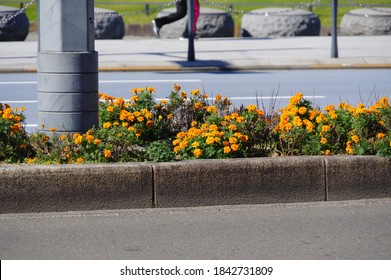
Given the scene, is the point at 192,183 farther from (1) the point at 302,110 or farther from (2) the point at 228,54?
(2) the point at 228,54

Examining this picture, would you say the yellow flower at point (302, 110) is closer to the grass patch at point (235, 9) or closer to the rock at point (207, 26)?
the rock at point (207, 26)

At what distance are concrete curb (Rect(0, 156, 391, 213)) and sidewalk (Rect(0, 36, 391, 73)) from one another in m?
11.9

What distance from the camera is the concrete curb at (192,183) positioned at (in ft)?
24.8

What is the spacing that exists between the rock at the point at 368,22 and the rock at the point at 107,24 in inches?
254

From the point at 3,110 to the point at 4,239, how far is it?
238cm

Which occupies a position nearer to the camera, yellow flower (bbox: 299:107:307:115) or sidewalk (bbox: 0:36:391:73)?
yellow flower (bbox: 299:107:307:115)

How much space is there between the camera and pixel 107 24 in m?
26.9

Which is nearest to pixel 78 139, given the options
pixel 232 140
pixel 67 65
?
pixel 67 65

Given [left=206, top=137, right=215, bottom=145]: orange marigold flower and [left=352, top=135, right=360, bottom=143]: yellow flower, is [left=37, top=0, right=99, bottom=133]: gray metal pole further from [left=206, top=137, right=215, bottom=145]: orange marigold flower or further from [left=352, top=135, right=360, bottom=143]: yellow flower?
[left=352, top=135, right=360, bottom=143]: yellow flower

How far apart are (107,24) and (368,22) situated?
23.6 feet

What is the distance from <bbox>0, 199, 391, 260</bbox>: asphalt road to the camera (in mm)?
6551

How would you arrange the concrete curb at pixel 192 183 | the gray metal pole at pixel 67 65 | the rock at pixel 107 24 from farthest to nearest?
the rock at pixel 107 24, the gray metal pole at pixel 67 65, the concrete curb at pixel 192 183

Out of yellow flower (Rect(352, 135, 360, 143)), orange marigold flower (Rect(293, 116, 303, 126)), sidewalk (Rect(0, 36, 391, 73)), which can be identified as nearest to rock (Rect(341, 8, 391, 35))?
sidewalk (Rect(0, 36, 391, 73))

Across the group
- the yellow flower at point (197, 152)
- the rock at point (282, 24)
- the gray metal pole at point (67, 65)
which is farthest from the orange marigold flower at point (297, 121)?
the rock at point (282, 24)
